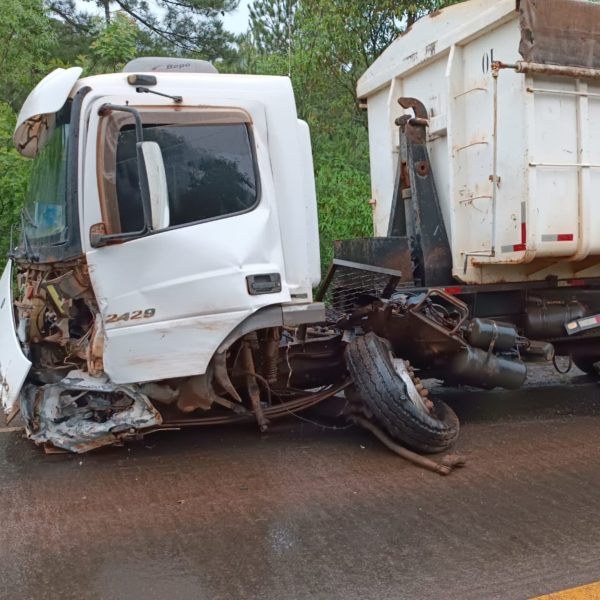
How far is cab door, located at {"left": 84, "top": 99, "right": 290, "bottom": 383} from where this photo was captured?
12.8ft

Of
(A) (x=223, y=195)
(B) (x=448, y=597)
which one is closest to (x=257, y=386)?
(A) (x=223, y=195)

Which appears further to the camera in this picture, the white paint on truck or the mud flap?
the white paint on truck

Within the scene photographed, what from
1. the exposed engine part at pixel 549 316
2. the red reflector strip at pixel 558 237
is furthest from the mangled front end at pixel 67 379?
the exposed engine part at pixel 549 316

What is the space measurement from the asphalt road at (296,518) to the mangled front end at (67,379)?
0.29m

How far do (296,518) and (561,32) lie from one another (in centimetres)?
375

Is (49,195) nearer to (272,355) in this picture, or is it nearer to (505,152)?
(272,355)

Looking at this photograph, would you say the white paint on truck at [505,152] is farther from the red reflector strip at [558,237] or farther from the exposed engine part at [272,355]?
the exposed engine part at [272,355]

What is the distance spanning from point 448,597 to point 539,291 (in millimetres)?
3202

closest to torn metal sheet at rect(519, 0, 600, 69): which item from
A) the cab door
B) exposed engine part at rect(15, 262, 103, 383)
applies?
the cab door

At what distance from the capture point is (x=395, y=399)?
4.32 metres

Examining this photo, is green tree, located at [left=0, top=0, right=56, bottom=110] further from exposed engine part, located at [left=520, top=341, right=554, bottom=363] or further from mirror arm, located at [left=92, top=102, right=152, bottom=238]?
exposed engine part, located at [left=520, top=341, right=554, bottom=363]

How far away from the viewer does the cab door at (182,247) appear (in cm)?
391

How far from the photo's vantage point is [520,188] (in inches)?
189

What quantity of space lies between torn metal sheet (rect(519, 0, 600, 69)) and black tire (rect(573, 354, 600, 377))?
264 centimetres
